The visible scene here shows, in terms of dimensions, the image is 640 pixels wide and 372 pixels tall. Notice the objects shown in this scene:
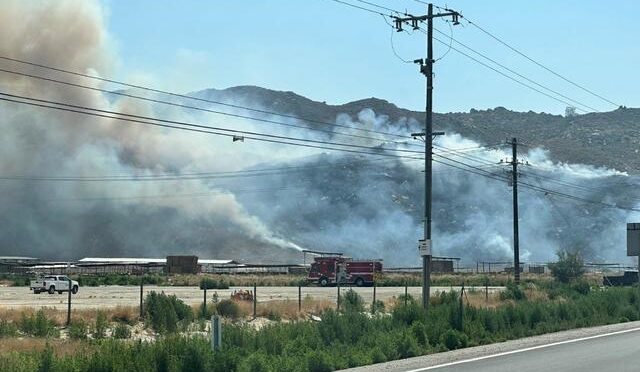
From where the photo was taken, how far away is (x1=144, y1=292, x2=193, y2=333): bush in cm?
2708

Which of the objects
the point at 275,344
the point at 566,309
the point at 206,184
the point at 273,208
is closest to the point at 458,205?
the point at 273,208

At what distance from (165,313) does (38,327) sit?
456 centimetres

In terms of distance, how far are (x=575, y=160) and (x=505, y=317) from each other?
169224 mm

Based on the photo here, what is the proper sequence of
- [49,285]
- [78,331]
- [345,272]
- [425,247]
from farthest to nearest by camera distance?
[345,272], [49,285], [425,247], [78,331]

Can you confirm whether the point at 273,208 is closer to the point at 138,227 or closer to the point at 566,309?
the point at 138,227

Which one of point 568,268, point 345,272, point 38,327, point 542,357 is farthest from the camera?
point 345,272

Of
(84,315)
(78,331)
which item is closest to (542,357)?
(78,331)

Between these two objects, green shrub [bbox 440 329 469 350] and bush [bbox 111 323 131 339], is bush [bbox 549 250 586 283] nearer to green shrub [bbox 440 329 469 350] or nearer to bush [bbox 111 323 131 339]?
green shrub [bbox 440 329 469 350]

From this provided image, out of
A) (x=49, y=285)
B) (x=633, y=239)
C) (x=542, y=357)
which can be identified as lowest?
(x=49, y=285)

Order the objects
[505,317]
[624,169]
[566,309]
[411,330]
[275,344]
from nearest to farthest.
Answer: [275,344] → [411,330] → [505,317] → [566,309] → [624,169]

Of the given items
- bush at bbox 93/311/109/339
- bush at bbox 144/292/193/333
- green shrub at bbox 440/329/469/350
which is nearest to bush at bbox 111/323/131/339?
bush at bbox 93/311/109/339

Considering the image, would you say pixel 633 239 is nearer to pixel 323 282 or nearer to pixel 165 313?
pixel 165 313

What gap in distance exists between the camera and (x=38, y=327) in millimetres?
24219

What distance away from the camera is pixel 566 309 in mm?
29031
